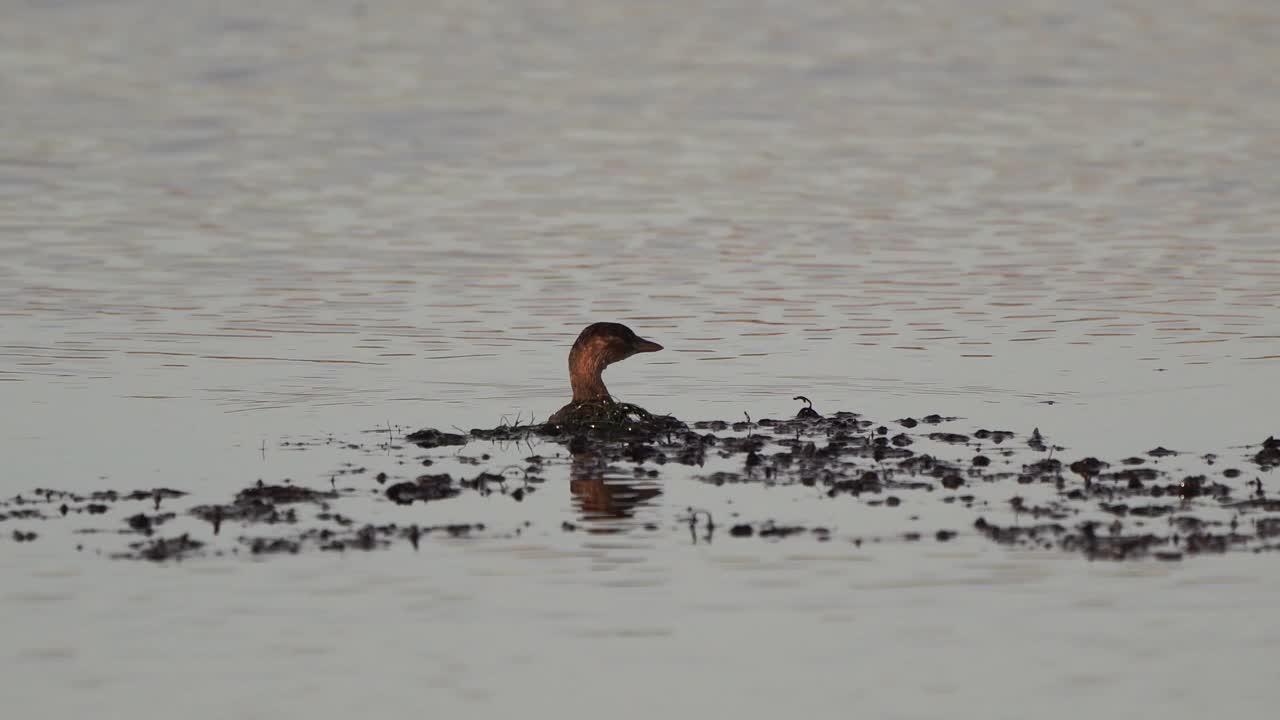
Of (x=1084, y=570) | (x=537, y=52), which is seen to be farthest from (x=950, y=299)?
(x=537, y=52)

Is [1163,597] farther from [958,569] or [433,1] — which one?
[433,1]

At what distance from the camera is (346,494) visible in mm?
16531

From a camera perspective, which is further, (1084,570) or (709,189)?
(709,189)

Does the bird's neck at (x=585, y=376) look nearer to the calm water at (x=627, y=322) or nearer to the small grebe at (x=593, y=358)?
the small grebe at (x=593, y=358)

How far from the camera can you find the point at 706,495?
54.2 ft

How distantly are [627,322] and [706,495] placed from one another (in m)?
11.5

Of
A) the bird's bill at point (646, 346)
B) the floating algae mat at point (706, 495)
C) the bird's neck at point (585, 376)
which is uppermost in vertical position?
the bird's bill at point (646, 346)

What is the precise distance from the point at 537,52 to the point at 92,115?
1970 centimetres

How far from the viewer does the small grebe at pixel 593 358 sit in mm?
20047

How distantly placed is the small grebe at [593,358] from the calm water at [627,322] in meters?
1.39

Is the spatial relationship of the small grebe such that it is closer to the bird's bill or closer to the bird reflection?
the bird's bill

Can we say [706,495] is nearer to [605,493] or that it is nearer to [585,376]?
[605,493]

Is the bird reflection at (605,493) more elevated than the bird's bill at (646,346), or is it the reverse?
the bird's bill at (646,346)

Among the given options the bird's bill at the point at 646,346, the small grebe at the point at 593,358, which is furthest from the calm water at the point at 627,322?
the small grebe at the point at 593,358
